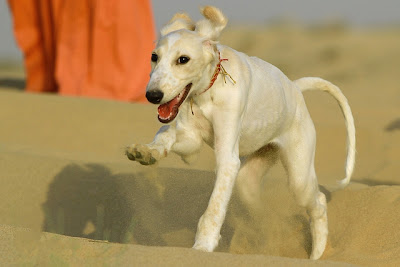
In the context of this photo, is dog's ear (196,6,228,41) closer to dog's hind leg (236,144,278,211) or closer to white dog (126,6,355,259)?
white dog (126,6,355,259)

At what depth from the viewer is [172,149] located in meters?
5.20

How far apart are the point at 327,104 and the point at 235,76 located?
860cm

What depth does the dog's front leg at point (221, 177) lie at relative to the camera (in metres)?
4.79

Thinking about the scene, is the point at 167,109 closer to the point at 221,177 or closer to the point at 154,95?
the point at 154,95

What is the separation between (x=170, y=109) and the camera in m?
4.84

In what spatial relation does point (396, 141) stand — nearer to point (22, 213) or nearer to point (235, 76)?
point (22, 213)

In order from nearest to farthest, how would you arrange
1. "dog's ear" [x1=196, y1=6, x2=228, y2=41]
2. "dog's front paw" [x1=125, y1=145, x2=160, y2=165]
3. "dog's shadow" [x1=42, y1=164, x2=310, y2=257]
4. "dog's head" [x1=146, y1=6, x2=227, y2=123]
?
"dog's head" [x1=146, y1=6, x2=227, y2=123], "dog's front paw" [x1=125, y1=145, x2=160, y2=165], "dog's ear" [x1=196, y1=6, x2=228, y2=41], "dog's shadow" [x1=42, y1=164, x2=310, y2=257]

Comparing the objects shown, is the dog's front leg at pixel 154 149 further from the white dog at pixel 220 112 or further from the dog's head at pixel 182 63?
the dog's head at pixel 182 63

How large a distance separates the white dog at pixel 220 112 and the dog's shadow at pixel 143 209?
0.78 meters

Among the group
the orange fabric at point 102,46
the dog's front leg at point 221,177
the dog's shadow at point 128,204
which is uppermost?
the dog's front leg at point 221,177

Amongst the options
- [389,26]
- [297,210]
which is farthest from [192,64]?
[389,26]

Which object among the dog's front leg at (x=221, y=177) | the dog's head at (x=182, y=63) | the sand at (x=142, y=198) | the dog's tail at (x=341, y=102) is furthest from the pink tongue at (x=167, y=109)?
the dog's tail at (x=341, y=102)

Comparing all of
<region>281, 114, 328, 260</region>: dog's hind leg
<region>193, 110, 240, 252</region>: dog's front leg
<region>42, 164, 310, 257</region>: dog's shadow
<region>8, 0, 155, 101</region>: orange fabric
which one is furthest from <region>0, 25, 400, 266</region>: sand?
<region>8, 0, 155, 101</region>: orange fabric

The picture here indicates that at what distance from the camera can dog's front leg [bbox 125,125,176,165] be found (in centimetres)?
488
